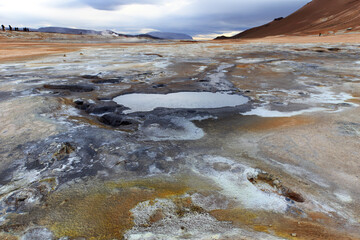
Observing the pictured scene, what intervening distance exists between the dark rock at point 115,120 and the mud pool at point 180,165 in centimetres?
3

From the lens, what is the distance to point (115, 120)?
14.2 feet

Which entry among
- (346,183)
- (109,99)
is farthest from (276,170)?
(109,99)

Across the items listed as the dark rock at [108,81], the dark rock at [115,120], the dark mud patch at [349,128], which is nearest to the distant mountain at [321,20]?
the dark mud patch at [349,128]

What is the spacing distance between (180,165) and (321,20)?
154 feet

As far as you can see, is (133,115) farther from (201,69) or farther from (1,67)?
(1,67)

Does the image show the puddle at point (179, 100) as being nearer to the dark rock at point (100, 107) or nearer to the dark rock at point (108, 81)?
the dark rock at point (100, 107)

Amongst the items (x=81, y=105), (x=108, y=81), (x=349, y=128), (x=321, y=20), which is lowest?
(x=81, y=105)

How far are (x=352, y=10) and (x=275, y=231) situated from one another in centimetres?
4473

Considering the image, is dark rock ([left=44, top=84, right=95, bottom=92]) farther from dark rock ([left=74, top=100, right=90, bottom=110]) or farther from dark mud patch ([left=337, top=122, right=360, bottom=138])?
dark mud patch ([left=337, top=122, right=360, bottom=138])

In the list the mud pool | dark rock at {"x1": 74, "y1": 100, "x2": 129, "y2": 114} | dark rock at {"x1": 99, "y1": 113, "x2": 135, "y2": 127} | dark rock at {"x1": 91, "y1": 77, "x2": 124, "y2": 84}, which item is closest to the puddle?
the mud pool

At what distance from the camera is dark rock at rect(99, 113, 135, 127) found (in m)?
4.22

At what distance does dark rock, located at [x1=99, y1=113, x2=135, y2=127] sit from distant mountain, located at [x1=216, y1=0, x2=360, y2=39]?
112 feet

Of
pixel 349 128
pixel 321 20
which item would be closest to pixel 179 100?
pixel 349 128

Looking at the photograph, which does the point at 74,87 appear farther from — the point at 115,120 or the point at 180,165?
the point at 180,165
